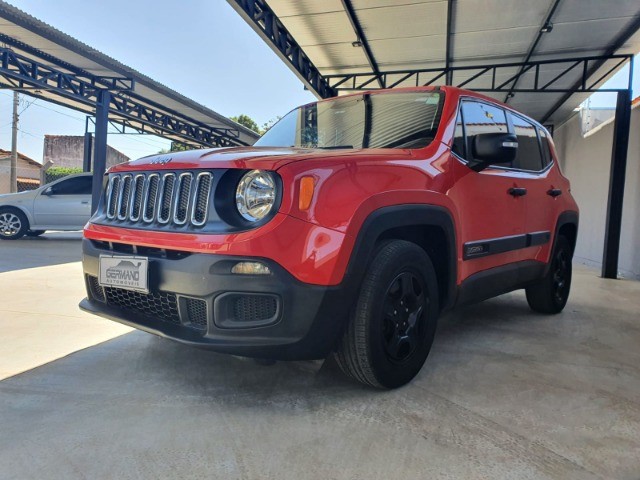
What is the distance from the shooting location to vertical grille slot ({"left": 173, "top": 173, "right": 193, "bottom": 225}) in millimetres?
2174

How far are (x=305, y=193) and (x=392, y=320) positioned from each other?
843 mm

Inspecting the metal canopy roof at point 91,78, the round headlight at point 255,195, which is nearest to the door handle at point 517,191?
the round headlight at point 255,195

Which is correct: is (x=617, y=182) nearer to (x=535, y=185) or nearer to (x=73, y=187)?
(x=535, y=185)

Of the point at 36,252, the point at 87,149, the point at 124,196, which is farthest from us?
the point at 87,149

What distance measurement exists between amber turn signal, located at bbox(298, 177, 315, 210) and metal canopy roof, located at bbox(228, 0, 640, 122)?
5.34 m

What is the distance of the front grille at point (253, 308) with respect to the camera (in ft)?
6.63

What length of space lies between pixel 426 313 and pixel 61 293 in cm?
385

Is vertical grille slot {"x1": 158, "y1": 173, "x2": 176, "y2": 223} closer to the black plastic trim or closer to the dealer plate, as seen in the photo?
the dealer plate

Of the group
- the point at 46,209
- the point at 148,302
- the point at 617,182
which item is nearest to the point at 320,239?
the point at 148,302

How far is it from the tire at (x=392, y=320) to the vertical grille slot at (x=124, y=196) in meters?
1.33

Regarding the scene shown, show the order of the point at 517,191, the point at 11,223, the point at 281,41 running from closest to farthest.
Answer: the point at 517,191 < the point at 281,41 < the point at 11,223

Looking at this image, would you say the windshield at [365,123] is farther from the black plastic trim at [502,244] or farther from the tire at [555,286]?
the tire at [555,286]

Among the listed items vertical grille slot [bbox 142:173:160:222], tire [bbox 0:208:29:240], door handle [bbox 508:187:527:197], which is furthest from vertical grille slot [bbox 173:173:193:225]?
tire [bbox 0:208:29:240]

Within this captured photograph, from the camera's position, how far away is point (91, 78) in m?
11.3
